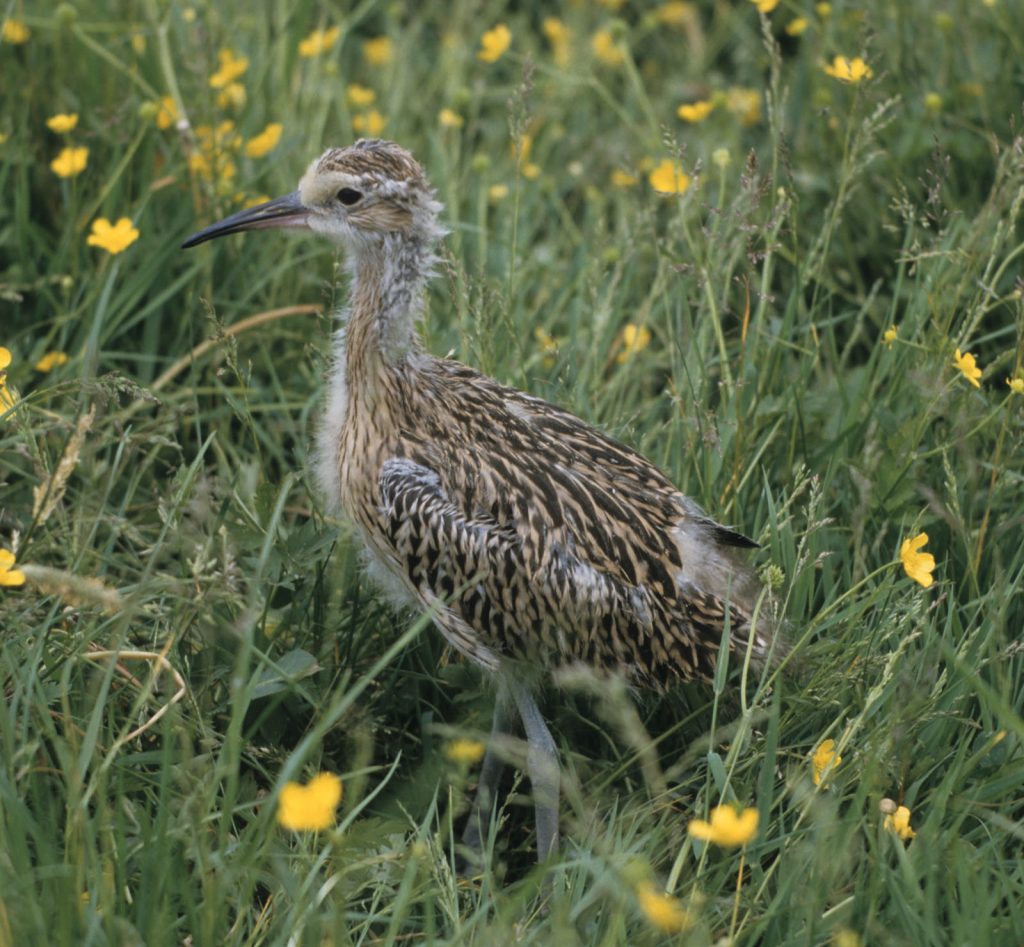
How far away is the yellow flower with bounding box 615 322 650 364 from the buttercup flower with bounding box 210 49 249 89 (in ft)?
5.69

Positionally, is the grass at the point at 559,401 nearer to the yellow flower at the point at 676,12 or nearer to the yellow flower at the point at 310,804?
the yellow flower at the point at 310,804

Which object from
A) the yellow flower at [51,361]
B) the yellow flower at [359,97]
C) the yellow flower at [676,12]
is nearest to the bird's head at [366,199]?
the yellow flower at [51,361]

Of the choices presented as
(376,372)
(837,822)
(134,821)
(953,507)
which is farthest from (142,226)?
(837,822)

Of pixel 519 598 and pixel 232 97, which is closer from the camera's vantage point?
pixel 519 598

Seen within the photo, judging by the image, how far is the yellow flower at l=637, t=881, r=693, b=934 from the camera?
269 centimetres

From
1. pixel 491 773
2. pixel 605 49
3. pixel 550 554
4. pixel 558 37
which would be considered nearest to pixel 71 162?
pixel 550 554

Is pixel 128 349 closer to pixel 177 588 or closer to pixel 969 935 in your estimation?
pixel 177 588

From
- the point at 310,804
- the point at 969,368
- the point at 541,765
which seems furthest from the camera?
the point at 969,368

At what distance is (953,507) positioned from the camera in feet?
12.9

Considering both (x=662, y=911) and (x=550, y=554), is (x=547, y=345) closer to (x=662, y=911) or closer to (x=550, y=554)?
(x=550, y=554)

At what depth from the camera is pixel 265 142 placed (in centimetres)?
550

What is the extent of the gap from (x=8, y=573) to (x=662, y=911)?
1562mm

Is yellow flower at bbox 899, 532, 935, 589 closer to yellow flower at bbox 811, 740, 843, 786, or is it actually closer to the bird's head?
yellow flower at bbox 811, 740, 843, 786

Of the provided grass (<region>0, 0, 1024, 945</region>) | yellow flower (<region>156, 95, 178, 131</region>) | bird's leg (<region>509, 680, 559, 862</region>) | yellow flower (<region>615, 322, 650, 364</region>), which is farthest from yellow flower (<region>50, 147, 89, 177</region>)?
bird's leg (<region>509, 680, 559, 862</region>)
